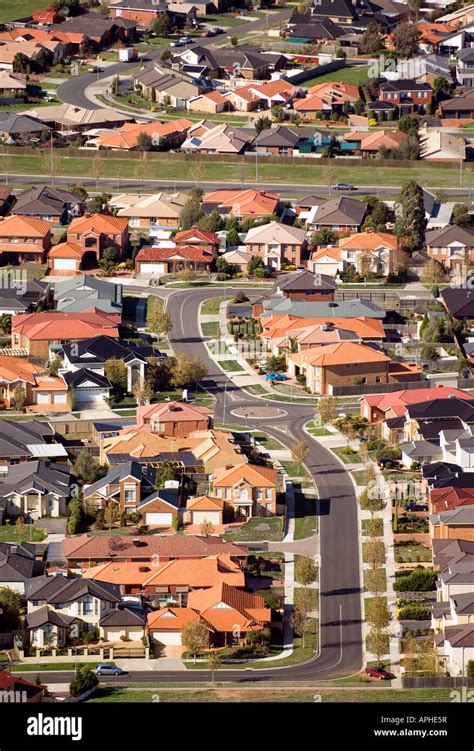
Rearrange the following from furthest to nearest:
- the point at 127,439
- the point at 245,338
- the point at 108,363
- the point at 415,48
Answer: the point at 415,48
the point at 245,338
the point at 108,363
the point at 127,439

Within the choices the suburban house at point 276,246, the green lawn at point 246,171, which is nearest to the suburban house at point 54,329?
the suburban house at point 276,246

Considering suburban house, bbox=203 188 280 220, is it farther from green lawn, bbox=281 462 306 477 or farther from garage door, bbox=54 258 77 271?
green lawn, bbox=281 462 306 477

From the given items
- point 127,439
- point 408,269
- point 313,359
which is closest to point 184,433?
point 127,439

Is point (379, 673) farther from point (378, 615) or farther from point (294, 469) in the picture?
point (294, 469)

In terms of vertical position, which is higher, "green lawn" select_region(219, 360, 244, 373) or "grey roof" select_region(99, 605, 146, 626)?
"green lawn" select_region(219, 360, 244, 373)

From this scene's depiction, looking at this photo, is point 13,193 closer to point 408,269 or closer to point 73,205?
point 73,205

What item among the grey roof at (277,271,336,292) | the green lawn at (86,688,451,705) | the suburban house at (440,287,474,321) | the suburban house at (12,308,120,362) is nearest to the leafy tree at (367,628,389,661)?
the green lawn at (86,688,451,705)
